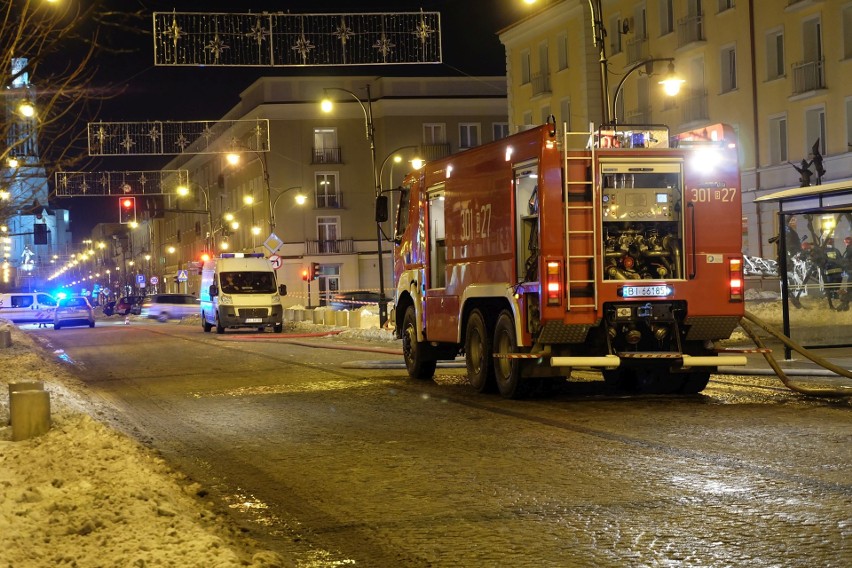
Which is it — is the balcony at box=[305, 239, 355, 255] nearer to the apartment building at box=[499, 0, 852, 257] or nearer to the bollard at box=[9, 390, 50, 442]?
the apartment building at box=[499, 0, 852, 257]

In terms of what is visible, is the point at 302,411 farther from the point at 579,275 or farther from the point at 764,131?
the point at 764,131

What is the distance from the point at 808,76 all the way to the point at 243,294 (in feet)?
73.8

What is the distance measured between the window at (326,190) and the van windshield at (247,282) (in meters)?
40.4

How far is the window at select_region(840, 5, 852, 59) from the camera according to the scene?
140ft

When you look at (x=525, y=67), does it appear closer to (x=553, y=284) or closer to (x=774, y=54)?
(x=774, y=54)

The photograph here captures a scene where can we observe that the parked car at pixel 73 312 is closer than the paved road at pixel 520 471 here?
No

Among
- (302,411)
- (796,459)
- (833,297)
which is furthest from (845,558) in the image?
(833,297)

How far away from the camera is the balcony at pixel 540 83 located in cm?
6190

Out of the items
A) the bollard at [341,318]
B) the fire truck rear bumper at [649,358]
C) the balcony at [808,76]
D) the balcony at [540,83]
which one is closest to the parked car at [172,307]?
the bollard at [341,318]

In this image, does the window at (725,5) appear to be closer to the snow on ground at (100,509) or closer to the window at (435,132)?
the window at (435,132)

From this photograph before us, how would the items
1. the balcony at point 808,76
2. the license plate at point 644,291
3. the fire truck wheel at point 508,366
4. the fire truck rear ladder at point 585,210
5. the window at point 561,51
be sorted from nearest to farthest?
the fire truck rear ladder at point 585,210, the license plate at point 644,291, the fire truck wheel at point 508,366, the balcony at point 808,76, the window at point 561,51

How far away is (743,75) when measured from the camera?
158ft

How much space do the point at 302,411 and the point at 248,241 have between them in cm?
7547

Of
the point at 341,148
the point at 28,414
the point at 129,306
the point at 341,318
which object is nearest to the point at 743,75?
the point at 341,318
